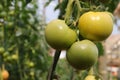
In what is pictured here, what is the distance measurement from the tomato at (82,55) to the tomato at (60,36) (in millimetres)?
22

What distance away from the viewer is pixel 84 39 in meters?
0.99

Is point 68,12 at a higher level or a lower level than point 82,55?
higher

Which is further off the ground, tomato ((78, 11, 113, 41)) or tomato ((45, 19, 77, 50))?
tomato ((78, 11, 113, 41))

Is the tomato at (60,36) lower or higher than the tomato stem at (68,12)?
lower

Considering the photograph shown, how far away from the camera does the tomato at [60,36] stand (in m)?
0.95

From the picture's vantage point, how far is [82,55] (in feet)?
3.15

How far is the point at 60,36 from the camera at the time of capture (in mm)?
962

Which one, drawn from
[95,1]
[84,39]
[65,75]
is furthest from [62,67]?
[84,39]

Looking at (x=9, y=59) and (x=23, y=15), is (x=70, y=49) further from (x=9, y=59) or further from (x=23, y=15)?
(x=9, y=59)

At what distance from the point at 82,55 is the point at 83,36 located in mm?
52

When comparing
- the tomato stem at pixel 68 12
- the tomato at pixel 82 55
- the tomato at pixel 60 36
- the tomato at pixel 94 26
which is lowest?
the tomato at pixel 82 55

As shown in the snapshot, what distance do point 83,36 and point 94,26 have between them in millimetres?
42

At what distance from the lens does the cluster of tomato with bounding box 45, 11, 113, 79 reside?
952 millimetres

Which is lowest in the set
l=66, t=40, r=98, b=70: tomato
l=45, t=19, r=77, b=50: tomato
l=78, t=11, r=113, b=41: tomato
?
l=66, t=40, r=98, b=70: tomato
